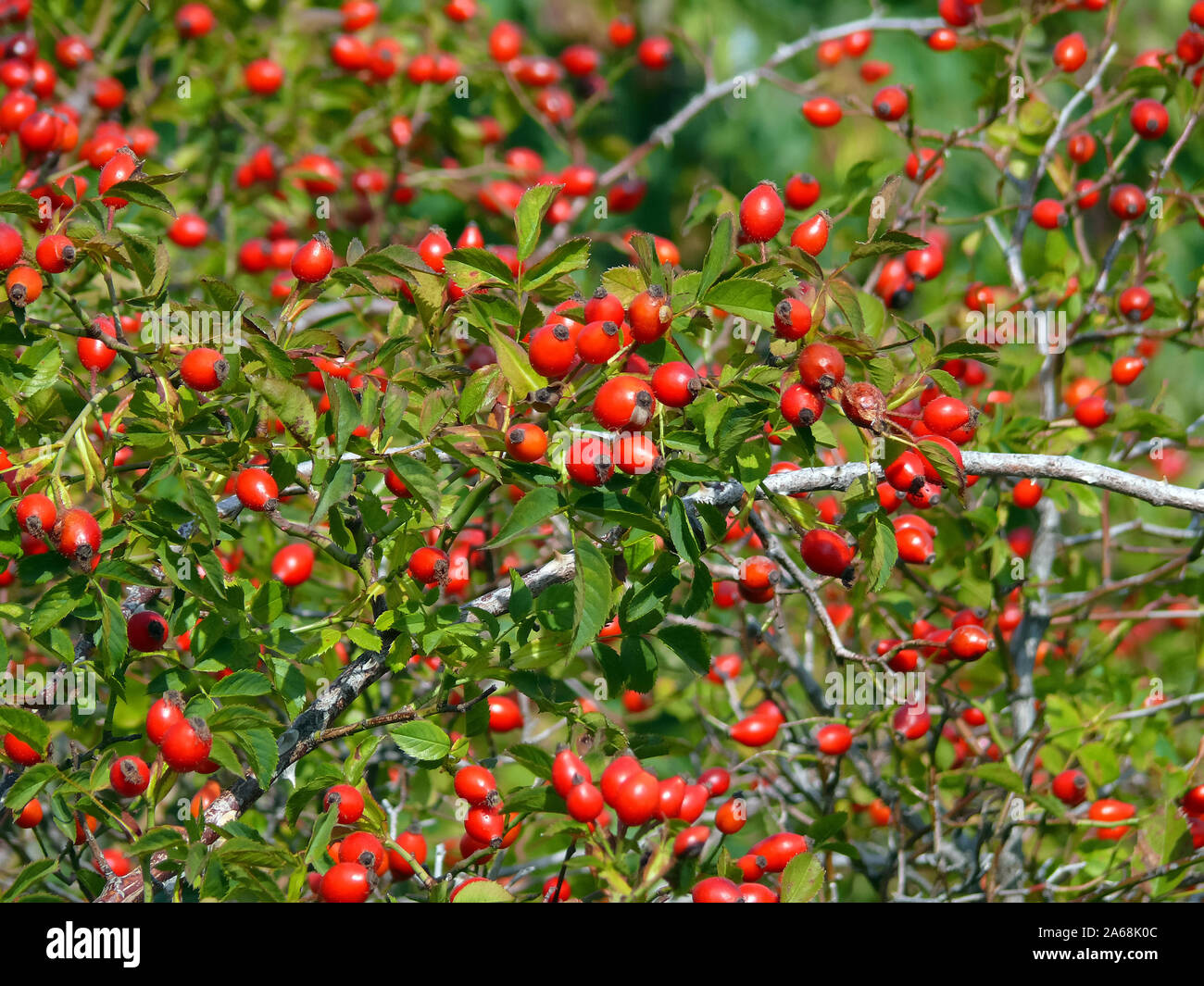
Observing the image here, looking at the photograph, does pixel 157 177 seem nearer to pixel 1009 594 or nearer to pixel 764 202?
pixel 764 202

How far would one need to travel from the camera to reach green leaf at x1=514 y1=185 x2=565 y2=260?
1.55 meters

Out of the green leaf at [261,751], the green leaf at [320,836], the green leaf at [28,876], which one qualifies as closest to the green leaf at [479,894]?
the green leaf at [320,836]

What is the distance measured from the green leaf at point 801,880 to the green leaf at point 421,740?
1.67ft

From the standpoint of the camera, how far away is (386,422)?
1441mm

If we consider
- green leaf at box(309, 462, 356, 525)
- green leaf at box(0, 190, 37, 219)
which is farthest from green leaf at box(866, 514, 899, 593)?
green leaf at box(0, 190, 37, 219)

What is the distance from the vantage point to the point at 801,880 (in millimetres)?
1475

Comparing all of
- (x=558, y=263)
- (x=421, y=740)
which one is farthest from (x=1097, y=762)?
(x=558, y=263)

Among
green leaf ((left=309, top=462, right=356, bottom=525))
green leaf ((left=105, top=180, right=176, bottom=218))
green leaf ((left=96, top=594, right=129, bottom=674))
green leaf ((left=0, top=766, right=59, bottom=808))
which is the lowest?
green leaf ((left=0, top=766, right=59, bottom=808))

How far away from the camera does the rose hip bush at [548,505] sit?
1472mm

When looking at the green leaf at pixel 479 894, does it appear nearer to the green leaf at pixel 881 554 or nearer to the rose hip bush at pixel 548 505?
the rose hip bush at pixel 548 505

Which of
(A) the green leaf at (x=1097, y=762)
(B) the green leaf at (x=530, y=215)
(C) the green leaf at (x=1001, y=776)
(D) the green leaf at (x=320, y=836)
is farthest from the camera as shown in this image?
(A) the green leaf at (x=1097, y=762)

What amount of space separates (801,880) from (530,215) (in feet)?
3.22

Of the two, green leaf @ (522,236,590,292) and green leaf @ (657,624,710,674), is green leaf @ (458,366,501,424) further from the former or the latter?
green leaf @ (657,624,710,674)

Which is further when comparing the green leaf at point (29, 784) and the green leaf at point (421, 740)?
the green leaf at point (421, 740)
